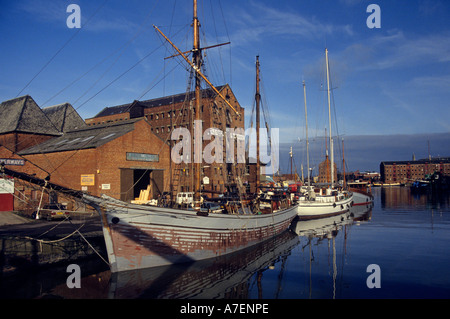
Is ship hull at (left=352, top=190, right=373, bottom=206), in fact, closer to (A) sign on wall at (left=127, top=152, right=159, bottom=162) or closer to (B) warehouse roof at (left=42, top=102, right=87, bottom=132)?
(A) sign on wall at (left=127, top=152, right=159, bottom=162)

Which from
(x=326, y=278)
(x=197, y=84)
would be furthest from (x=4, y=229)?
(x=326, y=278)

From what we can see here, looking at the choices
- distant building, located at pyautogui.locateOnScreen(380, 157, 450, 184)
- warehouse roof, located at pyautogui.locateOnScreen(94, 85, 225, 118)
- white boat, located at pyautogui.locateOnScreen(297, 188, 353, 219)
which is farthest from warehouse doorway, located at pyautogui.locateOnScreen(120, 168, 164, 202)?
distant building, located at pyautogui.locateOnScreen(380, 157, 450, 184)

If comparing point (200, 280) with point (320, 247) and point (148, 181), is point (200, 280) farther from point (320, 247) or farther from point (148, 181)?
point (148, 181)

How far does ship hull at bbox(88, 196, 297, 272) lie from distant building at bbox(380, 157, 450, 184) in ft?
583

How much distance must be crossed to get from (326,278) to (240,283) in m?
4.45

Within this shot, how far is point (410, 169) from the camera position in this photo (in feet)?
557

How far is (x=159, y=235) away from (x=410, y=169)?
187 metres

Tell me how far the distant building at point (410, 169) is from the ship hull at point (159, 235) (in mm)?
177843

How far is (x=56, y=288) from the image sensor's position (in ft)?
45.9

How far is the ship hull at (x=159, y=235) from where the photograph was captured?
15695 millimetres

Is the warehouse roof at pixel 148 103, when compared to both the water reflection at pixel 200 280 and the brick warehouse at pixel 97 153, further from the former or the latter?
the water reflection at pixel 200 280

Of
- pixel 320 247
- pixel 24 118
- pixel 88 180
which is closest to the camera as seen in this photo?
pixel 320 247

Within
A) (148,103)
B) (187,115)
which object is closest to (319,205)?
(187,115)
